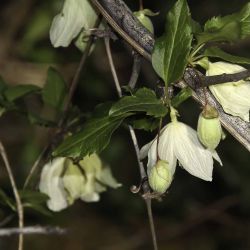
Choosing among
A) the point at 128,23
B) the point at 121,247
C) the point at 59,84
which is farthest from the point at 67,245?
the point at 128,23

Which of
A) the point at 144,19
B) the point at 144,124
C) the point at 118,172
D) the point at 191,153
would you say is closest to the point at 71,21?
the point at 144,19

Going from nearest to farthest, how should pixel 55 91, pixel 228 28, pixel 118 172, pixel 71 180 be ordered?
pixel 228 28 < pixel 71 180 < pixel 55 91 < pixel 118 172

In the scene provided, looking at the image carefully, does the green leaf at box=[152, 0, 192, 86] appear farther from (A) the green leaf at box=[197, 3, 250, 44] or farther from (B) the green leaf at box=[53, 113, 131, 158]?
(B) the green leaf at box=[53, 113, 131, 158]

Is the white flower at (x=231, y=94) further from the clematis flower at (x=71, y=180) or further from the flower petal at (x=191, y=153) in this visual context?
the clematis flower at (x=71, y=180)

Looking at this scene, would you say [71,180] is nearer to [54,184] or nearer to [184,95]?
[54,184]

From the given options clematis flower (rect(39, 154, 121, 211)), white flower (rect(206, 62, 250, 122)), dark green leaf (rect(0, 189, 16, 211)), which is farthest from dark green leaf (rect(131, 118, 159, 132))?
dark green leaf (rect(0, 189, 16, 211))

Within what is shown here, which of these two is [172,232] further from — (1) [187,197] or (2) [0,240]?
(2) [0,240]
